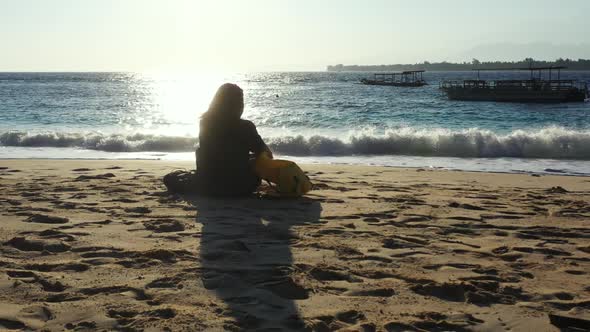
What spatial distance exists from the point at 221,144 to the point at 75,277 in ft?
9.69

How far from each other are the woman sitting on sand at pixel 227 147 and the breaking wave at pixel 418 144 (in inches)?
294

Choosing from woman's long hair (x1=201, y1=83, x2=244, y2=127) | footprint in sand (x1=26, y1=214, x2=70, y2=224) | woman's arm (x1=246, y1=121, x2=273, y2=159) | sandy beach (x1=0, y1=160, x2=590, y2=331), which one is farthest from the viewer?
woman's arm (x1=246, y1=121, x2=273, y2=159)

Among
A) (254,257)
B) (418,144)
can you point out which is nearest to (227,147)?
(254,257)

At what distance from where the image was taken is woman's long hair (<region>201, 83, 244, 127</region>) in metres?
6.41

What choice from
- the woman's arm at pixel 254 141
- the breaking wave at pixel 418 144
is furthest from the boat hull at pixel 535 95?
the woman's arm at pixel 254 141

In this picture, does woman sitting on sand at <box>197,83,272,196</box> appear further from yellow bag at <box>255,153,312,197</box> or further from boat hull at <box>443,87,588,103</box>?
boat hull at <box>443,87,588,103</box>

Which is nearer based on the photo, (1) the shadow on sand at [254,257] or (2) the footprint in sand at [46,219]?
(1) the shadow on sand at [254,257]

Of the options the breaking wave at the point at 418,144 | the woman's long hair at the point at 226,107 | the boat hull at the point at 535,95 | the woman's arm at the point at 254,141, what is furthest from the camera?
the boat hull at the point at 535,95

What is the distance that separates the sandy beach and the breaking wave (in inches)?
266

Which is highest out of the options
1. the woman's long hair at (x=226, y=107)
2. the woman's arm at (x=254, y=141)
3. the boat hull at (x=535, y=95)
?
the boat hull at (x=535, y=95)

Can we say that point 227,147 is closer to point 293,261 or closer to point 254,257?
point 254,257

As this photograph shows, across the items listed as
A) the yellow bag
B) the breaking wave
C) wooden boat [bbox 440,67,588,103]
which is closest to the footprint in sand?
the yellow bag

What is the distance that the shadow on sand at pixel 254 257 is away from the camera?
10.8 feet

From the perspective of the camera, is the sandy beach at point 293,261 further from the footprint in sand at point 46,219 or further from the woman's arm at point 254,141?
the woman's arm at point 254,141
